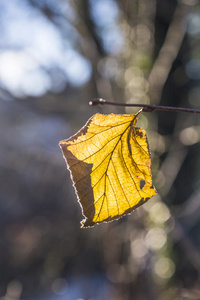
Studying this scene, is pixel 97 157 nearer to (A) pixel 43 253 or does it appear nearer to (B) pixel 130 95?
(B) pixel 130 95

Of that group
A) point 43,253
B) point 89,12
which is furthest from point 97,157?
point 43,253

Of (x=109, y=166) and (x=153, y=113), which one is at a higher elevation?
(x=153, y=113)

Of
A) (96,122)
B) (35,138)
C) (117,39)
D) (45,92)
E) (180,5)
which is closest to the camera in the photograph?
(96,122)

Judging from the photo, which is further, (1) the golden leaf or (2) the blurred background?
(2) the blurred background

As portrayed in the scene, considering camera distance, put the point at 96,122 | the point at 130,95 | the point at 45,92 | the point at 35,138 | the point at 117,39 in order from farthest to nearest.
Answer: the point at 35,138 < the point at 45,92 < the point at 117,39 < the point at 130,95 < the point at 96,122

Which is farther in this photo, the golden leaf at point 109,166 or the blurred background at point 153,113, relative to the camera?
the blurred background at point 153,113

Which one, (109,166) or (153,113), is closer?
(109,166)

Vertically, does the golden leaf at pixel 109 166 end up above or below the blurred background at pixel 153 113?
below

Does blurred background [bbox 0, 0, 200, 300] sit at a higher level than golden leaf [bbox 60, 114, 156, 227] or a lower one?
higher
